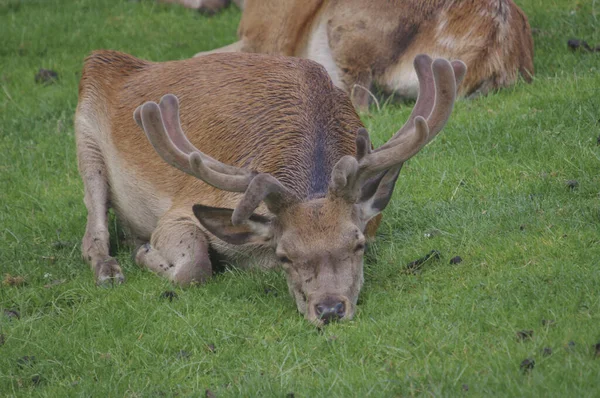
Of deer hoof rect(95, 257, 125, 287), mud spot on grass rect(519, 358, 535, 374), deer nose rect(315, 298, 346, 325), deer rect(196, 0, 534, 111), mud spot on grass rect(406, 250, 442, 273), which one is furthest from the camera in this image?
deer rect(196, 0, 534, 111)

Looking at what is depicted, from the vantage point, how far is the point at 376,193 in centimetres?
681

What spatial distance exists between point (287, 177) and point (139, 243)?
5.83ft

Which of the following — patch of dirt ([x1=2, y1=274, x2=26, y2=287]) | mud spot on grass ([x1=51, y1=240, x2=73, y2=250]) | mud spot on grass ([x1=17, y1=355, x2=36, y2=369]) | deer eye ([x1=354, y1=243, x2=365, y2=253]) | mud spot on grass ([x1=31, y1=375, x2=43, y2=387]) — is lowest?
mud spot on grass ([x1=51, y1=240, x2=73, y2=250])

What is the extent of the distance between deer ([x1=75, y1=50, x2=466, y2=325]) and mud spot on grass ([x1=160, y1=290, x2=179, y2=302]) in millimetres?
187

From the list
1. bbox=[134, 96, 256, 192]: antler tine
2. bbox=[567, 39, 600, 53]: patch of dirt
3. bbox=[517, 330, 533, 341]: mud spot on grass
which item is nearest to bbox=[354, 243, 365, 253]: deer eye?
bbox=[134, 96, 256, 192]: antler tine

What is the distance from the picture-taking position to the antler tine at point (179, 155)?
254 inches

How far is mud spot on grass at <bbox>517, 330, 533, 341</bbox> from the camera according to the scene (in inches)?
213

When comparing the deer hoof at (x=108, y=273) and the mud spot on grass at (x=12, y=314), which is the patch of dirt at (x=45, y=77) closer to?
the deer hoof at (x=108, y=273)

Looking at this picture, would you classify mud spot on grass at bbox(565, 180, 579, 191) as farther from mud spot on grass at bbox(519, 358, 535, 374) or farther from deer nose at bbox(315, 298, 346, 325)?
mud spot on grass at bbox(519, 358, 535, 374)

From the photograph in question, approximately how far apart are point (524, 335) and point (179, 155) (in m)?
2.31

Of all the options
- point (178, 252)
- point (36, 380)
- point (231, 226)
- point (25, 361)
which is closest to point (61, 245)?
point (178, 252)

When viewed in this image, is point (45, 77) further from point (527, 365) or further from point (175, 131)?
point (527, 365)

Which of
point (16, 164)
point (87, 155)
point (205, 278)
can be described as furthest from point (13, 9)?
point (205, 278)

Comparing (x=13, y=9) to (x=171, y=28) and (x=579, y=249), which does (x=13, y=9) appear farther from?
(x=579, y=249)
